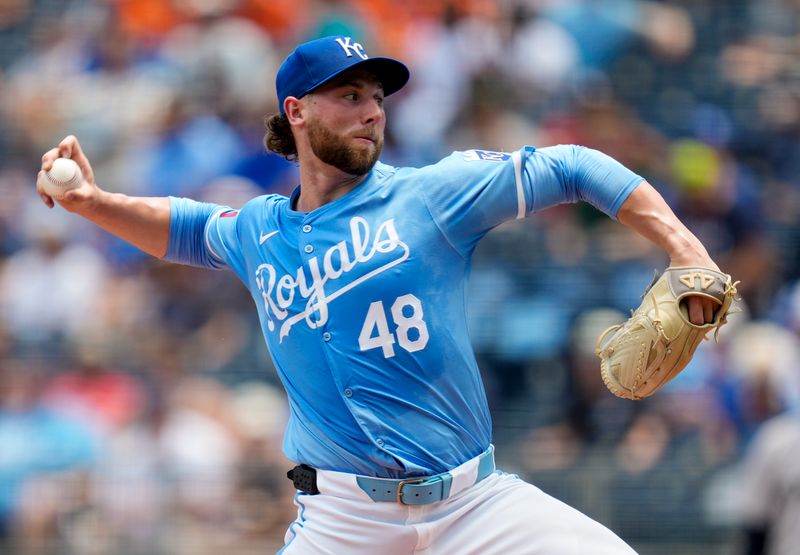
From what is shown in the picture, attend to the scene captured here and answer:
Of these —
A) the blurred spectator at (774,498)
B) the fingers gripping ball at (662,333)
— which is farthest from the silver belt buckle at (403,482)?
the blurred spectator at (774,498)

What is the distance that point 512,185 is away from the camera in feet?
12.5

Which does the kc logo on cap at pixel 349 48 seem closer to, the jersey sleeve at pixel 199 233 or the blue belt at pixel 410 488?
the jersey sleeve at pixel 199 233

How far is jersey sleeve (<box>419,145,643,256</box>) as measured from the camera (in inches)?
143

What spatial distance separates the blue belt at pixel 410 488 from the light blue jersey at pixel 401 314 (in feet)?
0.10

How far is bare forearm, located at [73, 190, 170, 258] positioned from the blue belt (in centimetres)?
120

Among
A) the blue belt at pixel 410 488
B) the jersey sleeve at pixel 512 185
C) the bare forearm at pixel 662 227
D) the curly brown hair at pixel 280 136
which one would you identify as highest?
the curly brown hair at pixel 280 136

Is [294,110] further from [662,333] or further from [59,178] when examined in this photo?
[662,333]

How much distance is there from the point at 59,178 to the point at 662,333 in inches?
79.3

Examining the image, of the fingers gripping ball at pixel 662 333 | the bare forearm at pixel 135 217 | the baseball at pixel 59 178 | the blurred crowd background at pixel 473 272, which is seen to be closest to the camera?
the fingers gripping ball at pixel 662 333

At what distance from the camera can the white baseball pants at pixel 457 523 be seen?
3.78 meters

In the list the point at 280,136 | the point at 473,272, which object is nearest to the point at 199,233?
the point at 280,136

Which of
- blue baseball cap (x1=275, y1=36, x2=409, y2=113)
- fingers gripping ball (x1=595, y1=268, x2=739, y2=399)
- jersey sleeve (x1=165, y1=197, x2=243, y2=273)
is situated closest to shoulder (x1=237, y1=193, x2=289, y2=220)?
jersey sleeve (x1=165, y1=197, x2=243, y2=273)

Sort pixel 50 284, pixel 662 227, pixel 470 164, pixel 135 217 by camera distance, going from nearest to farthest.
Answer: pixel 662 227 < pixel 470 164 < pixel 135 217 < pixel 50 284

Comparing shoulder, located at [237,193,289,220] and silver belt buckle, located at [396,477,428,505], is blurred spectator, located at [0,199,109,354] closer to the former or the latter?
shoulder, located at [237,193,289,220]
